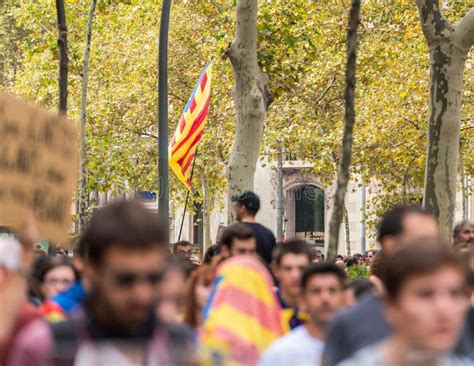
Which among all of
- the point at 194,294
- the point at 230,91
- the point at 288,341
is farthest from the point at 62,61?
the point at 230,91

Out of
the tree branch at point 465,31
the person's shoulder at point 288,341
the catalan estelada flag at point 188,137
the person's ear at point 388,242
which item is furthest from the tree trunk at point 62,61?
the person's shoulder at point 288,341

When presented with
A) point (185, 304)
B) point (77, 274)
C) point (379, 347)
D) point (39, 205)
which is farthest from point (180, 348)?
point (77, 274)

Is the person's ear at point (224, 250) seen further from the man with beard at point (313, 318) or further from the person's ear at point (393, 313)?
the person's ear at point (393, 313)

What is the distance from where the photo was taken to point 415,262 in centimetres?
388

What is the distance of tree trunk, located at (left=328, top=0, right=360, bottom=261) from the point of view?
30.6 feet

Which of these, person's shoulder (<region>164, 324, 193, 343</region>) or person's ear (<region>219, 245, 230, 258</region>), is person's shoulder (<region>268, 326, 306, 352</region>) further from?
person's ear (<region>219, 245, 230, 258</region>)

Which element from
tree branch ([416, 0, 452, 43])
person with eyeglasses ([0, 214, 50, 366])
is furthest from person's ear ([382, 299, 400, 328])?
tree branch ([416, 0, 452, 43])

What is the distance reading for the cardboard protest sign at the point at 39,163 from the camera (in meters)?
5.91

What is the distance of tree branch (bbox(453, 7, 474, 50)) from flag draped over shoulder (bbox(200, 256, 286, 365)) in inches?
397

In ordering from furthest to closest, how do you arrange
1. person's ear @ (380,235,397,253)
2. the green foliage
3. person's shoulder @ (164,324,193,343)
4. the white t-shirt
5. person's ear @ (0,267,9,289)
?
the green foliage → person's ear @ (380,235,397,253) → the white t-shirt → person's ear @ (0,267,9,289) → person's shoulder @ (164,324,193,343)

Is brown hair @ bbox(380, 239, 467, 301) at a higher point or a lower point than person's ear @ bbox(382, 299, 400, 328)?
higher

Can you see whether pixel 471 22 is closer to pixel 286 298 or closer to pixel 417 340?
pixel 286 298

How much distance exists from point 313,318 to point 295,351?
31.5 inches

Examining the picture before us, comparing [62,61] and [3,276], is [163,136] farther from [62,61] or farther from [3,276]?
[3,276]
